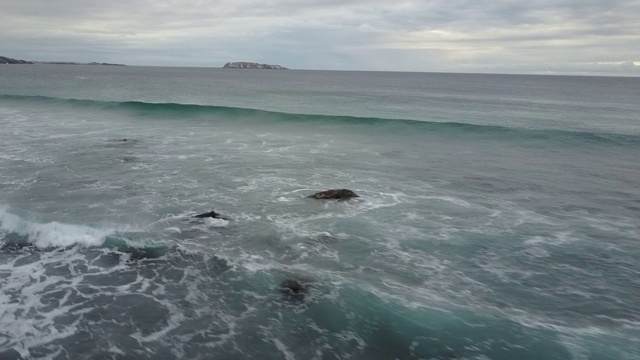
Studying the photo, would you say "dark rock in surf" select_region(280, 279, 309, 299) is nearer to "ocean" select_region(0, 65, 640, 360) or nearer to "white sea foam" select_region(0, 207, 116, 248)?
"ocean" select_region(0, 65, 640, 360)

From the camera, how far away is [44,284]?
11383mm

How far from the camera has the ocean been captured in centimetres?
969

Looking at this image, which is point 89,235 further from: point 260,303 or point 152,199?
point 260,303

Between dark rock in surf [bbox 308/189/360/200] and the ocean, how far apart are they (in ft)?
1.83

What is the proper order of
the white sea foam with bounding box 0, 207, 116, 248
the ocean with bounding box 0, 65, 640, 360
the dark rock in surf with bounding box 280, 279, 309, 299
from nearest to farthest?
the ocean with bounding box 0, 65, 640, 360 → the dark rock in surf with bounding box 280, 279, 309, 299 → the white sea foam with bounding box 0, 207, 116, 248

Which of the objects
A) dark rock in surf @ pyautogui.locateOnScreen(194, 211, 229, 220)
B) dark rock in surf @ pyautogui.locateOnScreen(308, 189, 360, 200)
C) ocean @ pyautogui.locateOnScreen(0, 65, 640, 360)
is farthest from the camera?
dark rock in surf @ pyautogui.locateOnScreen(308, 189, 360, 200)

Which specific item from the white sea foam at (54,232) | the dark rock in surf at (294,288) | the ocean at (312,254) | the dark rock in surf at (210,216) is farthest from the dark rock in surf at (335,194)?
the white sea foam at (54,232)

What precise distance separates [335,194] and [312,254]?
535 cm

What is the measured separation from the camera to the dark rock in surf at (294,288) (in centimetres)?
1122

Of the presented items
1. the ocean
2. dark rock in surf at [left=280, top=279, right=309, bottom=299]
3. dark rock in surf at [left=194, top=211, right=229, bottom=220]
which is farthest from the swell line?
dark rock in surf at [left=280, top=279, right=309, bottom=299]

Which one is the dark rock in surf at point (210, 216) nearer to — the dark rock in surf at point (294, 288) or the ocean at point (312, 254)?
the ocean at point (312, 254)

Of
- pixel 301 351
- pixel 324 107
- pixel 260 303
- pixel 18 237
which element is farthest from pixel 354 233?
pixel 324 107

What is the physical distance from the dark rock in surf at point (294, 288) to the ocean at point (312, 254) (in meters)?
0.10

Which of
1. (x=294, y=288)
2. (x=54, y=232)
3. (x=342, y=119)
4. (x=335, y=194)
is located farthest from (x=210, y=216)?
(x=342, y=119)
